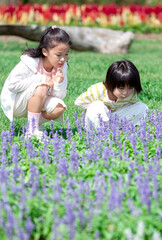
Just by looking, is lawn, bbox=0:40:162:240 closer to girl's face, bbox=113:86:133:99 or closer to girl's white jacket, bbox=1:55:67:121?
girl's face, bbox=113:86:133:99

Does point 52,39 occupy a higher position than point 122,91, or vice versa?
point 52,39

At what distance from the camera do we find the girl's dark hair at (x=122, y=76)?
4.38 metres

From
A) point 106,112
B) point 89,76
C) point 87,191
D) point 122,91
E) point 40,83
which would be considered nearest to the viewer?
point 87,191

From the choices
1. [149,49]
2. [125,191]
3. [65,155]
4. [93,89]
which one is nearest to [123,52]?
[149,49]

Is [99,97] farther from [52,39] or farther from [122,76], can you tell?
[52,39]

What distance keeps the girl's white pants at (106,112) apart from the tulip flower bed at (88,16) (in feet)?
36.7

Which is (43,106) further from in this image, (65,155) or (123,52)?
(123,52)

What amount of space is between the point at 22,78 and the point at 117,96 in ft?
3.26

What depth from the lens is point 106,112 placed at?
458cm

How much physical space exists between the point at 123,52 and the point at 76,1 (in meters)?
23.9

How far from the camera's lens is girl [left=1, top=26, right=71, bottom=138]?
4336mm

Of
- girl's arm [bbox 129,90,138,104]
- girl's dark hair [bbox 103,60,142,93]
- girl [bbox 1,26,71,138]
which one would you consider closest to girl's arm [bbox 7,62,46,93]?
girl [bbox 1,26,71,138]

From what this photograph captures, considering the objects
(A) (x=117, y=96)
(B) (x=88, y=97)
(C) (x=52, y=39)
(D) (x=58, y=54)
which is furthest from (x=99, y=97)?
(C) (x=52, y=39)

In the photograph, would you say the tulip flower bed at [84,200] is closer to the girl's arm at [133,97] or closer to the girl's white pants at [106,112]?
the girl's white pants at [106,112]
